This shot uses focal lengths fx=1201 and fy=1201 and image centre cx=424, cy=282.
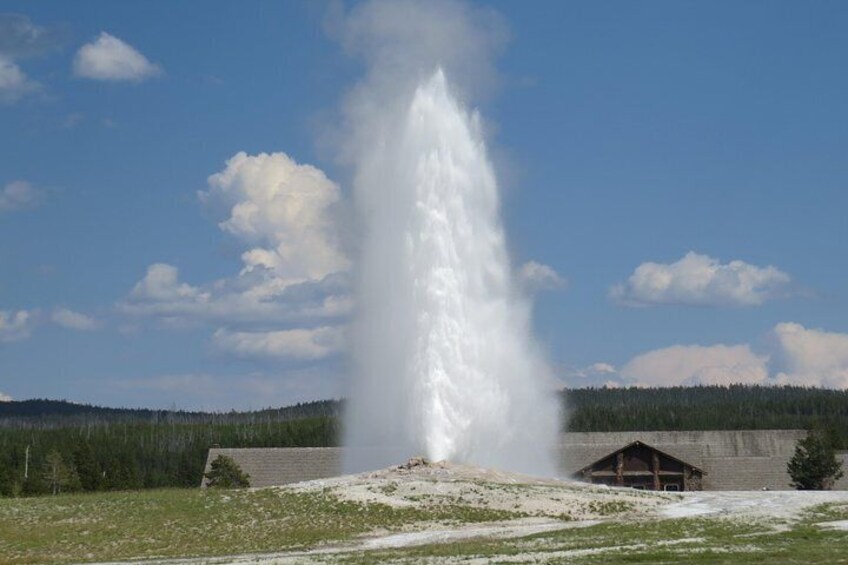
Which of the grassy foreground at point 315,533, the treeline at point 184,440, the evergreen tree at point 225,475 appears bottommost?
the grassy foreground at point 315,533

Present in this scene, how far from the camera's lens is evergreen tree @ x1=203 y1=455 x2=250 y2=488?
7712 cm

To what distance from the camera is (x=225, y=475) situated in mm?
77500

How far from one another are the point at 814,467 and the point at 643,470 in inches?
415

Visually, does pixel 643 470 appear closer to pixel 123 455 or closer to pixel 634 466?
pixel 634 466

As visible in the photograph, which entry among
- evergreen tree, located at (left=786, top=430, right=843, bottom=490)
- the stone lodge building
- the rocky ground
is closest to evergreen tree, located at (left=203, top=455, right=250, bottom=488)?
the stone lodge building

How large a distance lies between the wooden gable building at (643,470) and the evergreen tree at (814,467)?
5.95 metres

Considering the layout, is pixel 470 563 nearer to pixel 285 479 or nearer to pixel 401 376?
pixel 401 376

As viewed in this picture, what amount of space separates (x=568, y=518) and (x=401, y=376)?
15175mm

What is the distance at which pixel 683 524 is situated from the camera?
41.9 meters

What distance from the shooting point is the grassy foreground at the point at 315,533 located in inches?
1312

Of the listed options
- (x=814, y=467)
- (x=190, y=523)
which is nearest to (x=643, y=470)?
(x=814, y=467)

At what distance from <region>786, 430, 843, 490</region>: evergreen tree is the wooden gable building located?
5.95 meters

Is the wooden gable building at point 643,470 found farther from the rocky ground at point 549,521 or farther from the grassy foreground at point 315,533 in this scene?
the grassy foreground at point 315,533

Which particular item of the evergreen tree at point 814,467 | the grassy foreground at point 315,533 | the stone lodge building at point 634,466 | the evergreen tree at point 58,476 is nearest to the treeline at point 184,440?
the evergreen tree at point 58,476
